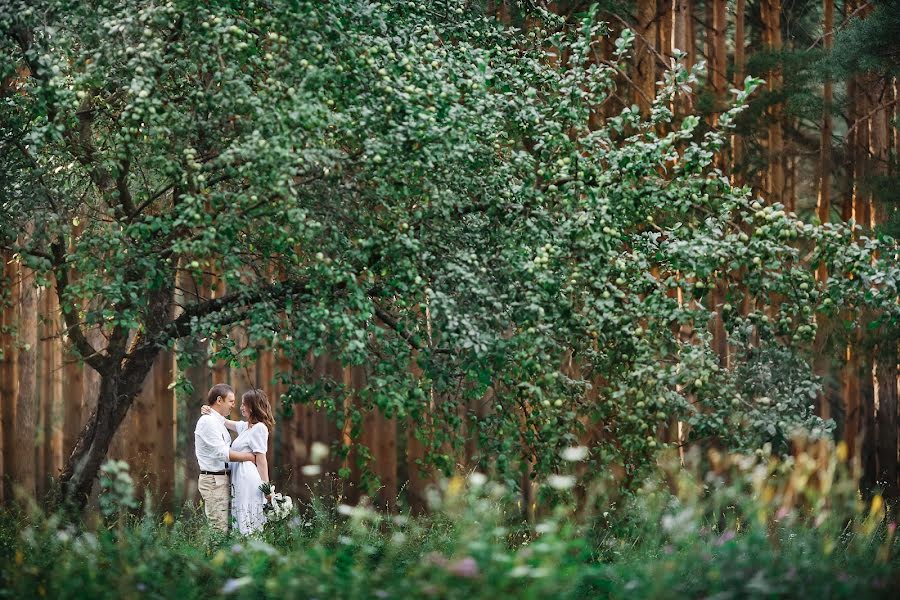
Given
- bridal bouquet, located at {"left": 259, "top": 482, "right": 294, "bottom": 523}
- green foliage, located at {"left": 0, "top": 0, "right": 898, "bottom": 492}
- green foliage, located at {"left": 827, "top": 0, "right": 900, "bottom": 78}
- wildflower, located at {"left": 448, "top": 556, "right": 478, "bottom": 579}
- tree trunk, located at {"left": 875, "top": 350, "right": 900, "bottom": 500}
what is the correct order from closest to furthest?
wildflower, located at {"left": 448, "top": 556, "right": 478, "bottom": 579}, green foliage, located at {"left": 0, "top": 0, "right": 898, "bottom": 492}, bridal bouquet, located at {"left": 259, "top": 482, "right": 294, "bottom": 523}, green foliage, located at {"left": 827, "top": 0, "right": 900, "bottom": 78}, tree trunk, located at {"left": 875, "top": 350, "right": 900, "bottom": 500}

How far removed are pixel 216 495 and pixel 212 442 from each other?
1.34ft

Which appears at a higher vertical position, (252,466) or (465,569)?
(252,466)

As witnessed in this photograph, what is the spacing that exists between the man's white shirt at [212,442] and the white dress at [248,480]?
9 centimetres

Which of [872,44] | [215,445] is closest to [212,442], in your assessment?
[215,445]

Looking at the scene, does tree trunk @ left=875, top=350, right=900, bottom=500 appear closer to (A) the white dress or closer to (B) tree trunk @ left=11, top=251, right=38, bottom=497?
(A) the white dress

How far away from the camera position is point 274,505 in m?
7.28

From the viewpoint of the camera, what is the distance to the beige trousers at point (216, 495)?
24.8 ft

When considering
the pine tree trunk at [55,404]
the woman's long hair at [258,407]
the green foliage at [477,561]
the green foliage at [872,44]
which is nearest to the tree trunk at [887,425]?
the green foliage at [872,44]

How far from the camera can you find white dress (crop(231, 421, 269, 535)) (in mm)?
7480

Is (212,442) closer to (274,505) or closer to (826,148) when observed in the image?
(274,505)

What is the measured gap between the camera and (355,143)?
20.3 ft

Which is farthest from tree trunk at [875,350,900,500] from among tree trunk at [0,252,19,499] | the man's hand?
tree trunk at [0,252,19,499]

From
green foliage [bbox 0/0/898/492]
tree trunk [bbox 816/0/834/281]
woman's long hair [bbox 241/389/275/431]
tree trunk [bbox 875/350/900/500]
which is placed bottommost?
tree trunk [bbox 875/350/900/500]

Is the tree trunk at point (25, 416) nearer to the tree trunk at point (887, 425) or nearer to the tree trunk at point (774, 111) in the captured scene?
the tree trunk at point (774, 111)
